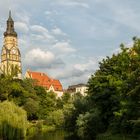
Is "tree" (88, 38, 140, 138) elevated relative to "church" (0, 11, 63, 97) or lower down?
lower down

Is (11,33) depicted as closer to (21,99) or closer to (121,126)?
(21,99)

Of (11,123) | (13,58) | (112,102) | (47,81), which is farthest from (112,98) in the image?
(13,58)

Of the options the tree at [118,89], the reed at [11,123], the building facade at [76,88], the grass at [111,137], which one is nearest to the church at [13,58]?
the building facade at [76,88]

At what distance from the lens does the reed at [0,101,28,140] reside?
4528 centimetres

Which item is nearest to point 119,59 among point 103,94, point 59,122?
point 103,94

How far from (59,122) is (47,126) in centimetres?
377

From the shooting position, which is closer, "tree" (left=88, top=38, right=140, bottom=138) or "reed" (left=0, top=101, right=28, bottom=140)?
"tree" (left=88, top=38, right=140, bottom=138)

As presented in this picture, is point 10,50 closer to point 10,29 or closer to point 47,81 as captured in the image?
point 10,29

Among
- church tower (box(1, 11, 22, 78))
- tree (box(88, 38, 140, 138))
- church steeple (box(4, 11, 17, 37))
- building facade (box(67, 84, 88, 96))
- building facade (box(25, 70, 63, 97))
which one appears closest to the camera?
tree (box(88, 38, 140, 138))

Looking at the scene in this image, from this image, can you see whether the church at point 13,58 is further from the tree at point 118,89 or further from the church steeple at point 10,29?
the tree at point 118,89

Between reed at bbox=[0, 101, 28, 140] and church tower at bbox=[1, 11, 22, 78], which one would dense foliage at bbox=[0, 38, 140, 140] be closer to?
reed at bbox=[0, 101, 28, 140]

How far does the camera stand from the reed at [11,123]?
149ft

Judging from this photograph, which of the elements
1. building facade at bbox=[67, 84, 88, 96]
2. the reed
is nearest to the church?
building facade at bbox=[67, 84, 88, 96]

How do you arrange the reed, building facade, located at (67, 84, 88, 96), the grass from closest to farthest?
the grass, the reed, building facade, located at (67, 84, 88, 96)
